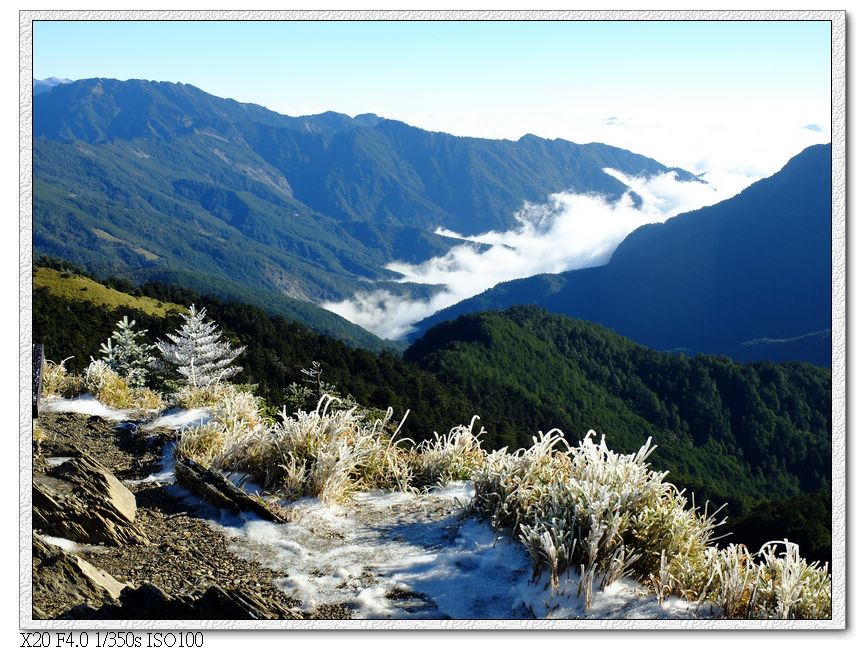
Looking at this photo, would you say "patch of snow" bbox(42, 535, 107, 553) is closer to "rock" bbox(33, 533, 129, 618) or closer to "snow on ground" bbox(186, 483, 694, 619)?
"rock" bbox(33, 533, 129, 618)

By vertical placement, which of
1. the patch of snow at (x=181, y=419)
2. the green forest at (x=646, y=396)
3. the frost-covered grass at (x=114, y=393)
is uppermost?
the frost-covered grass at (x=114, y=393)

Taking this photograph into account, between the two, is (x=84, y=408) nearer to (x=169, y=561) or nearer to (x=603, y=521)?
(x=169, y=561)

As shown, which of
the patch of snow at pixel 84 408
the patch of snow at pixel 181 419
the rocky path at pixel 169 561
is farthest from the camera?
the patch of snow at pixel 84 408

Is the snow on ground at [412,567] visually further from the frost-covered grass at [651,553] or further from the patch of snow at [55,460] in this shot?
the patch of snow at [55,460]

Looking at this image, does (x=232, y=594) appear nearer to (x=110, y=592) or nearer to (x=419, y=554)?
(x=110, y=592)

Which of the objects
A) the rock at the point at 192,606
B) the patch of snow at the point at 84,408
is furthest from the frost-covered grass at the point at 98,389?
the rock at the point at 192,606
